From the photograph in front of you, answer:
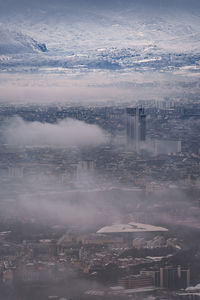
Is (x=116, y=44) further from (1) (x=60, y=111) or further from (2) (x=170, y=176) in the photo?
(2) (x=170, y=176)

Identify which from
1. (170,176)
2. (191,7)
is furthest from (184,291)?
(191,7)

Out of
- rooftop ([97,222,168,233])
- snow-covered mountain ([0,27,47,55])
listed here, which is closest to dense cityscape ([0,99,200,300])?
rooftop ([97,222,168,233])

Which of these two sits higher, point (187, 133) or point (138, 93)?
point (138, 93)

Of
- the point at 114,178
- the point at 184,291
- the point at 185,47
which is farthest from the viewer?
the point at 185,47

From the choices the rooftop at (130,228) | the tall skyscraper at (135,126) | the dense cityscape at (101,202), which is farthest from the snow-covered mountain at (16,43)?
the rooftop at (130,228)

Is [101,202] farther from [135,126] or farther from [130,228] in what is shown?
[135,126]

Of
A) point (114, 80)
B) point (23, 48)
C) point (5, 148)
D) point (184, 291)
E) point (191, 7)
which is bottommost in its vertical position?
point (184, 291)

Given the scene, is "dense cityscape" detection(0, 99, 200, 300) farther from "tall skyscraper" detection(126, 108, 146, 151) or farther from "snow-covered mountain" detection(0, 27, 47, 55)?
"snow-covered mountain" detection(0, 27, 47, 55)

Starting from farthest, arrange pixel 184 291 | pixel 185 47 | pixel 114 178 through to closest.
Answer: pixel 185 47, pixel 114 178, pixel 184 291
